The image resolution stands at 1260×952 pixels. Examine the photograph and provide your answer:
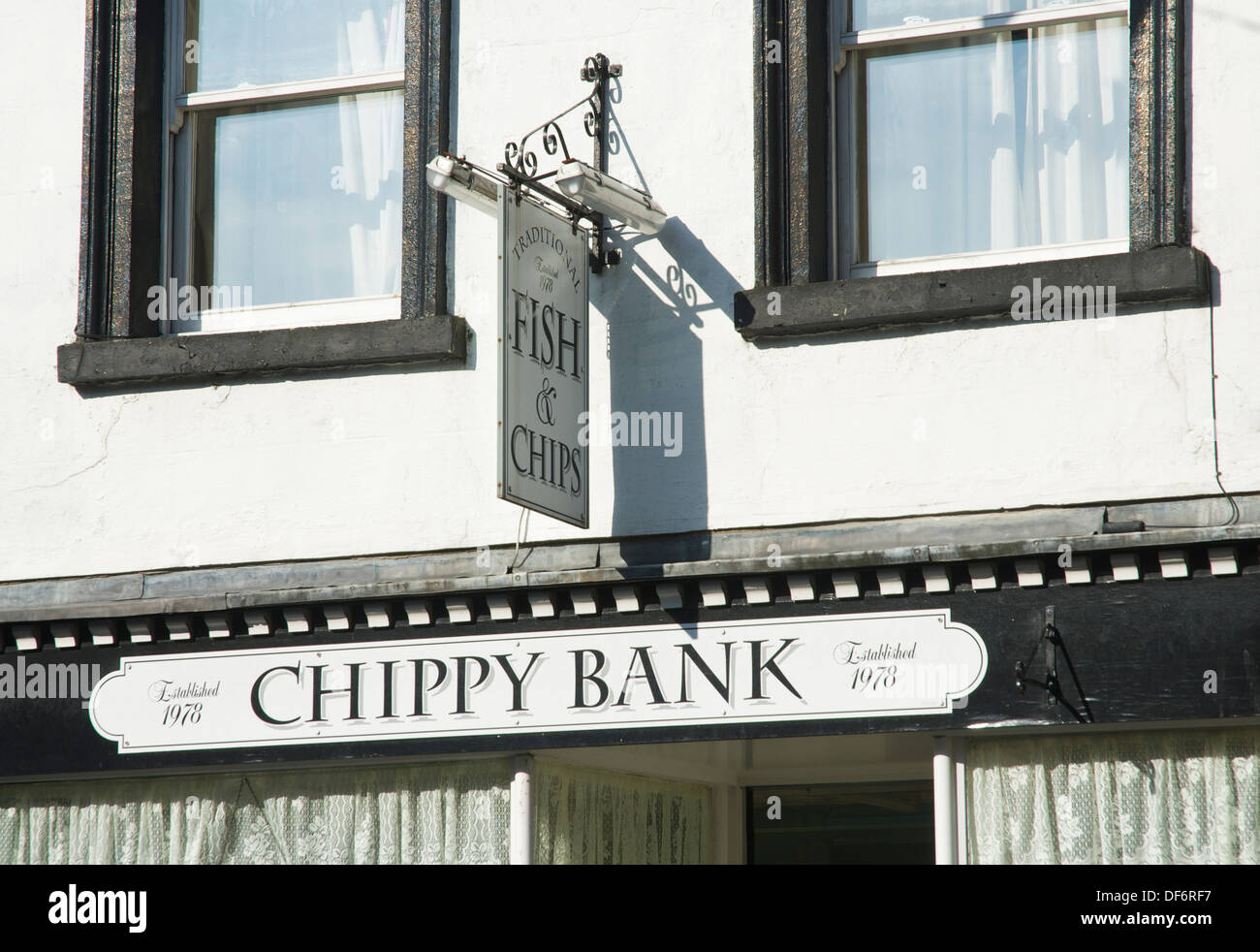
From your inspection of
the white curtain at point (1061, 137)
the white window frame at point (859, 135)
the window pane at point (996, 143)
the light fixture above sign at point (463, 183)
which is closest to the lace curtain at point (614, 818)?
the light fixture above sign at point (463, 183)

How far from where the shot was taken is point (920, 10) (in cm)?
868

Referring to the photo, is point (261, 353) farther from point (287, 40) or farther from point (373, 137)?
point (287, 40)

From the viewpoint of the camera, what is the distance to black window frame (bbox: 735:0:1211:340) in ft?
25.8

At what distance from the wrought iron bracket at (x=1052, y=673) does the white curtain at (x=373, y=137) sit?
3.47 meters

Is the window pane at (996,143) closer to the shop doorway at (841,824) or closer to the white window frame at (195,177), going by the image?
the white window frame at (195,177)

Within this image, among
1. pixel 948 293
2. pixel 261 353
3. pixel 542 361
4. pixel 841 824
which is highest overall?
pixel 948 293

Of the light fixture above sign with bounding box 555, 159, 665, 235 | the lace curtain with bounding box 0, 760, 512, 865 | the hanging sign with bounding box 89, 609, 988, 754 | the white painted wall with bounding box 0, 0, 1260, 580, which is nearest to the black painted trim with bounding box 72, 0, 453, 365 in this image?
the white painted wall with bounding box 0, 0, 1260, 580

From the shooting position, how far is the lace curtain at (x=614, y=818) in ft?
28.2

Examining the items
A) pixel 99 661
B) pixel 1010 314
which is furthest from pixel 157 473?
pixel 1010 314

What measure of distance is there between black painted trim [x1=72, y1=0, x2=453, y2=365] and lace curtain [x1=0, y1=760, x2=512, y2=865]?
6.23ft

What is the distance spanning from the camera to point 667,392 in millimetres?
8492

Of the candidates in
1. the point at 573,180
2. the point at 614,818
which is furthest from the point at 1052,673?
the point at 573,180

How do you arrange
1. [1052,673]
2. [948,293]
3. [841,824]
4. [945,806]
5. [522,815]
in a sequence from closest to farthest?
[1052,673] < [945,806] < [948,293] < [522,815] < [841,824]

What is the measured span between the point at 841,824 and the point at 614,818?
123cm
